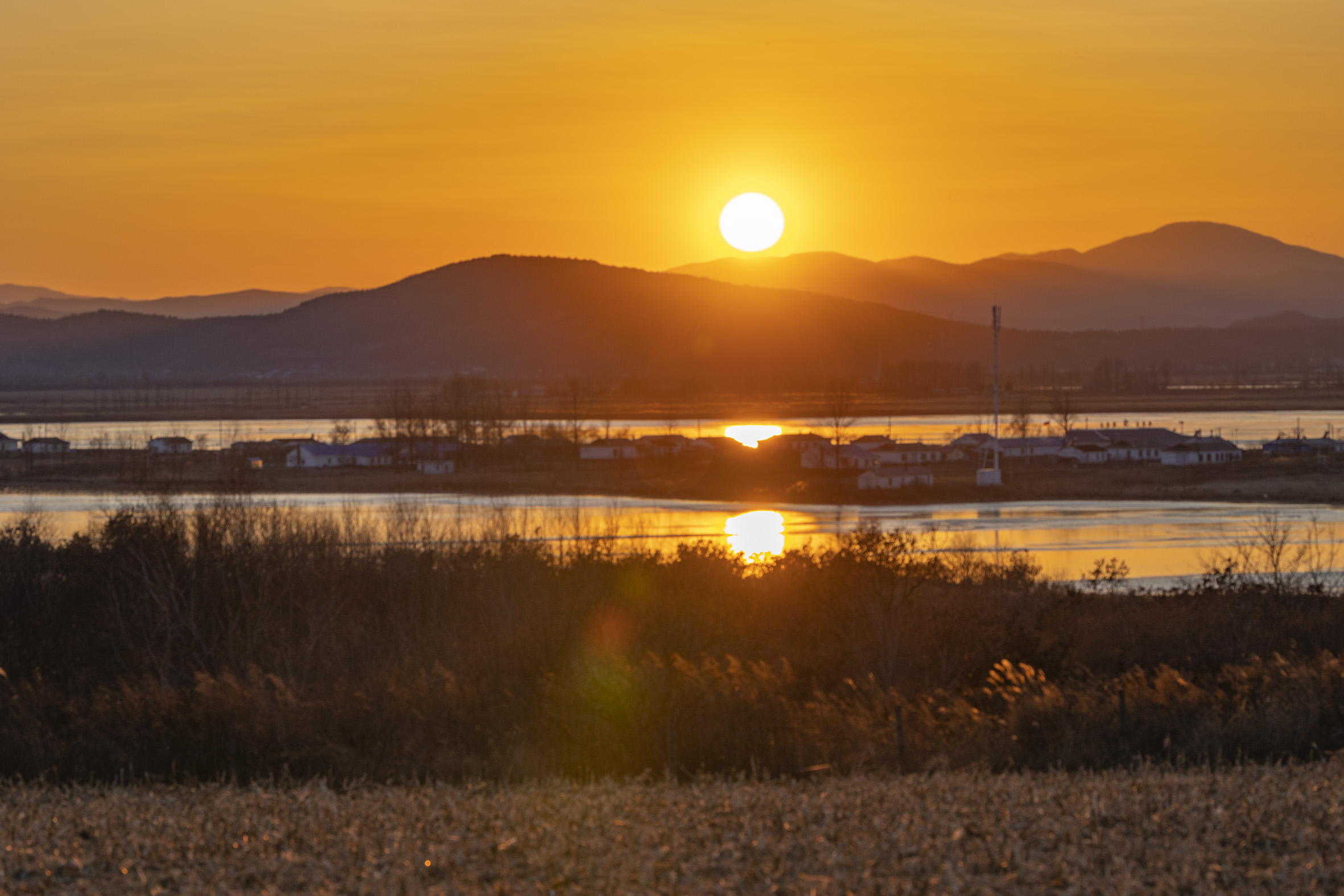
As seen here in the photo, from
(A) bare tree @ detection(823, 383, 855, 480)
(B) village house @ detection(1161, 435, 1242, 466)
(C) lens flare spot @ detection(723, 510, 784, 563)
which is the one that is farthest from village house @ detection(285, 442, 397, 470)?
(B) village house @ detection(1161, 435, 1242, 466)

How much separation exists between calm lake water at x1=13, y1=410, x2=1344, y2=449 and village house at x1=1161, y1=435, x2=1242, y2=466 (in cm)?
968

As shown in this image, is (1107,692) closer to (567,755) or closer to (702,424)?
(567,755)

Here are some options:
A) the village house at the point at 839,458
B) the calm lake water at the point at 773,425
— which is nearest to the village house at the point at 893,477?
→ the village house at the point at 839,458

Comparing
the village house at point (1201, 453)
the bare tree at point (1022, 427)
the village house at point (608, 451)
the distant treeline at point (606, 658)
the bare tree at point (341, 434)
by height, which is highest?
the bare tree at point (341, 434)

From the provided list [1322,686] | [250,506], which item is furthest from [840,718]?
[250,506]

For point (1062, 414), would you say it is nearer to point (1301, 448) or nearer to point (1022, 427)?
point (1022, 427)

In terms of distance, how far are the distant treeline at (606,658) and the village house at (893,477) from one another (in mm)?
25042

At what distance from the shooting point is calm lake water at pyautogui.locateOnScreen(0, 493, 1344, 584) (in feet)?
121

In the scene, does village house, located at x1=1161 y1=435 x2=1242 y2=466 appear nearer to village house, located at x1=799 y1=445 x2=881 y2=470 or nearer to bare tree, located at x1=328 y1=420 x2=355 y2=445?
village house, located at x1=799 y1=445 x2=881 y2=470

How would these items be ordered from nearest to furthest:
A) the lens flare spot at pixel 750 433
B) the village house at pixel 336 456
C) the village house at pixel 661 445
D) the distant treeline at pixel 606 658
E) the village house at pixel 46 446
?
1. the distant treeline at pixel 606 658
2. the village house at pixel 336 456
3. the village house at pixel 661 445
4. the village house at pixel 46 446
5. the lens flare spot at pixel 750 433

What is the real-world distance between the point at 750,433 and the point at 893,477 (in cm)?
3754

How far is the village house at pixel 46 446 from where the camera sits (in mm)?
75438

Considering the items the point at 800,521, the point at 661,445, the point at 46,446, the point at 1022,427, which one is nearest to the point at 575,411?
the point at 661,445

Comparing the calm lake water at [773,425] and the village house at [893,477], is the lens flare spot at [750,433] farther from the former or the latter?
the village house at [893,477]
